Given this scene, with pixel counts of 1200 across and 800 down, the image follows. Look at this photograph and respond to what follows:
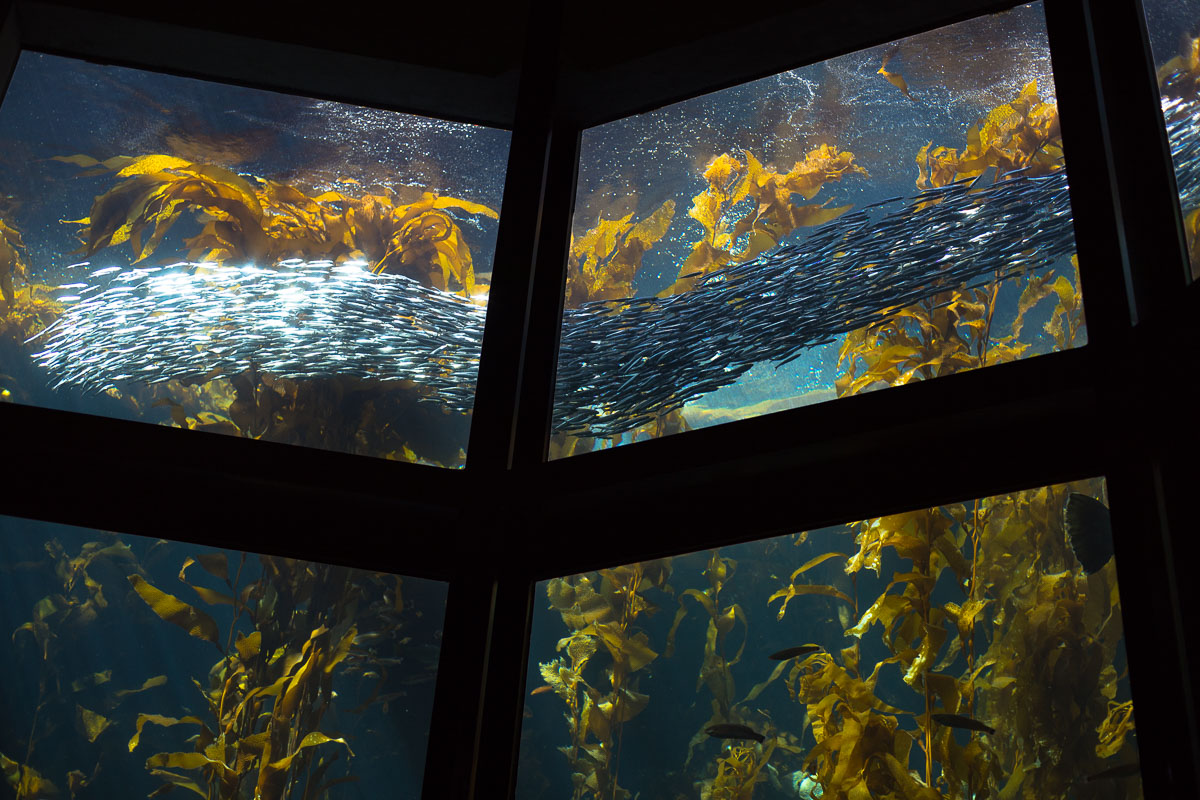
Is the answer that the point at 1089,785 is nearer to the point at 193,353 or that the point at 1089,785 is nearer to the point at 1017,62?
the point at 1017,62

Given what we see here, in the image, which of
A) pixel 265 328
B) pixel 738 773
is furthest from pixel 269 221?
pixel 738 773

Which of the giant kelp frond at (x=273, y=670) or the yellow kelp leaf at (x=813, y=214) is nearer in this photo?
the giant kelp frond at (x=273, y=670)

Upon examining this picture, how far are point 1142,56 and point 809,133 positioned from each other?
→ 66 cm

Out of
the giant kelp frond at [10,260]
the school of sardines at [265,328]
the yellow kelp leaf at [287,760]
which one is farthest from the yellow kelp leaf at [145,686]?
the giant kelp frond at [10,260]

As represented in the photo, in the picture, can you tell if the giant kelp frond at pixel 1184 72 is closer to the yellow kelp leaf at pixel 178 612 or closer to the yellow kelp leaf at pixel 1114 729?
the yellow kelp leaf at pixel 1114 729

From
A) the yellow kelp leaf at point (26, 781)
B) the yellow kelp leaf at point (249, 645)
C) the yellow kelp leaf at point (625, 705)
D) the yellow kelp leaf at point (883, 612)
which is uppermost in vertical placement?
the yellow kelp leaf at point (883, 612)

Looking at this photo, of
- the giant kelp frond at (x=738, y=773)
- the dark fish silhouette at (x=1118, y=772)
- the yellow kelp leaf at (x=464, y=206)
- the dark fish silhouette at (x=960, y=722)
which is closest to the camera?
the dark fish silhouette at (x=1118, y=772)

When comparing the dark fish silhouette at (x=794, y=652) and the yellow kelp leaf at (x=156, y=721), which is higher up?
the dark fish silhouette at (x=794, y=652)

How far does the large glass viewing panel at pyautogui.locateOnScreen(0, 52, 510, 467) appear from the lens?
182cm

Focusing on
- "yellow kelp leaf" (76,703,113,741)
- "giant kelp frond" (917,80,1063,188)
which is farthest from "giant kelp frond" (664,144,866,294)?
"yellow kelp leaf" (76,703,113,741)

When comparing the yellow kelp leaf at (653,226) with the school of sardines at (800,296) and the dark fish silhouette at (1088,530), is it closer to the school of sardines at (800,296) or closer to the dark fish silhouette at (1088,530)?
the school of sardines at (800,296)

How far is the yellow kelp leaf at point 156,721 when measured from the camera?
1.50 meters

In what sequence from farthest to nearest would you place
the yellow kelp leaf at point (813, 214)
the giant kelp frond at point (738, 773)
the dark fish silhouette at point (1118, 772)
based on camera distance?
1. the yellow kelp leaf at point (813, 214)
2. the giant kelp frond at point (738, 773)
3. the dark fish silhouette at point (1118, 772)

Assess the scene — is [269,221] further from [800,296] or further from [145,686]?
[800,296]
